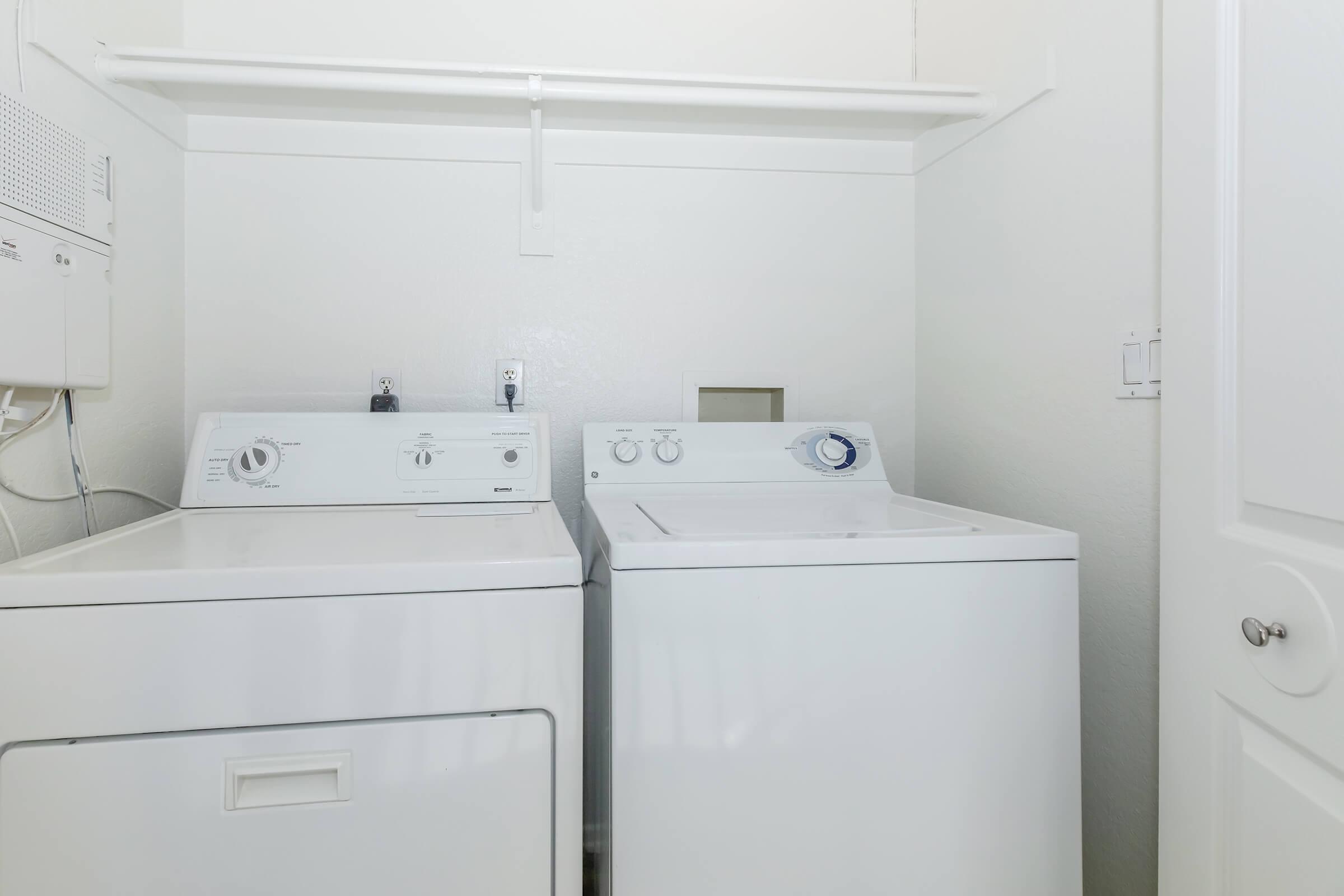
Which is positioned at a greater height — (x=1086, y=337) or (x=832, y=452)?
(x=1086, y=337)

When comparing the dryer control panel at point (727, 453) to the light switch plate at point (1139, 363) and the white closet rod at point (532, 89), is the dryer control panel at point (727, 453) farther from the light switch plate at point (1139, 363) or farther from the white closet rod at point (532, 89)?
the white closet rod at point (532, 89)

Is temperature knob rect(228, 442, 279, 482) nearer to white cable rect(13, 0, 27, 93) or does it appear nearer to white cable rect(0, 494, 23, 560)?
white cable rect(0, 494, 23, 560)

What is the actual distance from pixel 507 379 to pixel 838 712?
1115mm

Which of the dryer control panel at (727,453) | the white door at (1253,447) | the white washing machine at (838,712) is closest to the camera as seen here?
the white door at (1253,447)

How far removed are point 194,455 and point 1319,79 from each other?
1758mm

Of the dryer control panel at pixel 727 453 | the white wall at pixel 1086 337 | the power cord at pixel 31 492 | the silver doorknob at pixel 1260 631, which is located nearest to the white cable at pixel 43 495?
the power cord at pixel 31 492

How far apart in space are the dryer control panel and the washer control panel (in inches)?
5.7

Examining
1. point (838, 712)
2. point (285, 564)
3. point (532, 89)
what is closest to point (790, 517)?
point (838, 712)

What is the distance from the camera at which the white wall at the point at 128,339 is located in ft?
3.78

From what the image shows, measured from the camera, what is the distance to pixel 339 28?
1.67 metres

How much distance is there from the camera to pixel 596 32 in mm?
1746

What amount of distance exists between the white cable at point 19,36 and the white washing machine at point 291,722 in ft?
2.47

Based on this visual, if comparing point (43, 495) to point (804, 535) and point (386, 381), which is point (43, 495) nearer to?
point (386, 381)

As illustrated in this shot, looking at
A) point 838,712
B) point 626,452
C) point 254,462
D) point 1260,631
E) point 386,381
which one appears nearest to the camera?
point 1260,631
